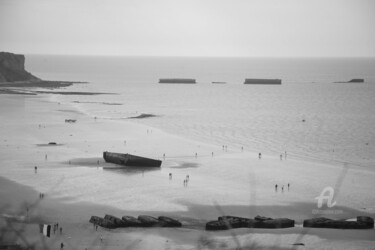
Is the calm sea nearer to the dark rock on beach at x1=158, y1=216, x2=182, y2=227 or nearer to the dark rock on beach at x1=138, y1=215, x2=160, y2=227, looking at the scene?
the dark rock on beach at x1=158, y1=216, x2=182, y2=227

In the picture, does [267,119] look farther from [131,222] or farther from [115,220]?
[115,220]

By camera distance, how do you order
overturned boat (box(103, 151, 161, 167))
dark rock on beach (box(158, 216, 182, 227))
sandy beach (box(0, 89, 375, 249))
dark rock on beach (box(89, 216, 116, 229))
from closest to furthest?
sandy beach (box(0, 89, 375, 249)) < dark rock on beach (box(89, 216, 116, 229)) < dark rock on beach (box(158, 216, 182, 227)) < overturned boat (box(103, 151, 161, 167))

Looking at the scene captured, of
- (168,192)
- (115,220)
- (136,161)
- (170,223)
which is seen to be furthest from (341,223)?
(136,161)

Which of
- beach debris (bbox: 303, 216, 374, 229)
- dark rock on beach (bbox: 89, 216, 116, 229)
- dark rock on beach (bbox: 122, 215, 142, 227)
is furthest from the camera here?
beach debris (bbox: 303, 216, 374, 229)

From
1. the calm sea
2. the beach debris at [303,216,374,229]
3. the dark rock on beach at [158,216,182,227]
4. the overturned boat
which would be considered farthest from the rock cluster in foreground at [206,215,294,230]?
the calm sea

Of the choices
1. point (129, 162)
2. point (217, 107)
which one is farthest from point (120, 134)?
point (217, 107)

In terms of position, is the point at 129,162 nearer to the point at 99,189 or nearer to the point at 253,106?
the point at 99,189
